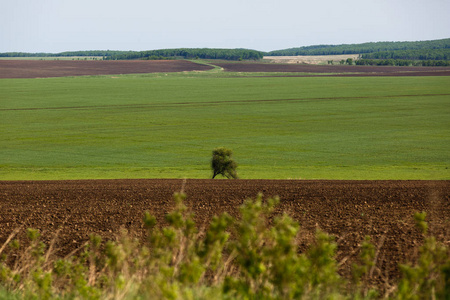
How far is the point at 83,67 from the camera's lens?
149875 millimetres

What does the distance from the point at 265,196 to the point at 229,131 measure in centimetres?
3486

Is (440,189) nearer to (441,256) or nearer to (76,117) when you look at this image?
(441,256)

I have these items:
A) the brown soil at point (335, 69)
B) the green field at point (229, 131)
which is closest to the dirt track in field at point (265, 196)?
the green field at point (229, 131)

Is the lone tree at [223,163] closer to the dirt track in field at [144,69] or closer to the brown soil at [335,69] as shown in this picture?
the dirt track in field at [144,69]

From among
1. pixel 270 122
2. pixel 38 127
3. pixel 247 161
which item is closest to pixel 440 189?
pixel 247 161

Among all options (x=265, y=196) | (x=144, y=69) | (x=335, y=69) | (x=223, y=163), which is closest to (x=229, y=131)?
(x=223, y=163)

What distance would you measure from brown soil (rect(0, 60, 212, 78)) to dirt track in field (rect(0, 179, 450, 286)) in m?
114

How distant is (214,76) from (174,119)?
248 feet

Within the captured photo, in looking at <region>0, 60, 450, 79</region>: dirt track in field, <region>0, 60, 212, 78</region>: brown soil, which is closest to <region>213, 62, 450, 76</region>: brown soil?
<region>0, 60, 450, 79</region>: dirt track in field

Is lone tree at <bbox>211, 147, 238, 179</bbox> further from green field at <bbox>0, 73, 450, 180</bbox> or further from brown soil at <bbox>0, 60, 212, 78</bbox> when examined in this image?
brown soil at <bbox>0, 60, 212, 78</bbox>

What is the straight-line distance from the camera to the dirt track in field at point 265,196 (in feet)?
36.3

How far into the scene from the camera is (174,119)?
6072cm

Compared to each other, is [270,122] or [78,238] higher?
[78,238]

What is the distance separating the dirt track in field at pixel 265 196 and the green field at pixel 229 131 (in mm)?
10019
